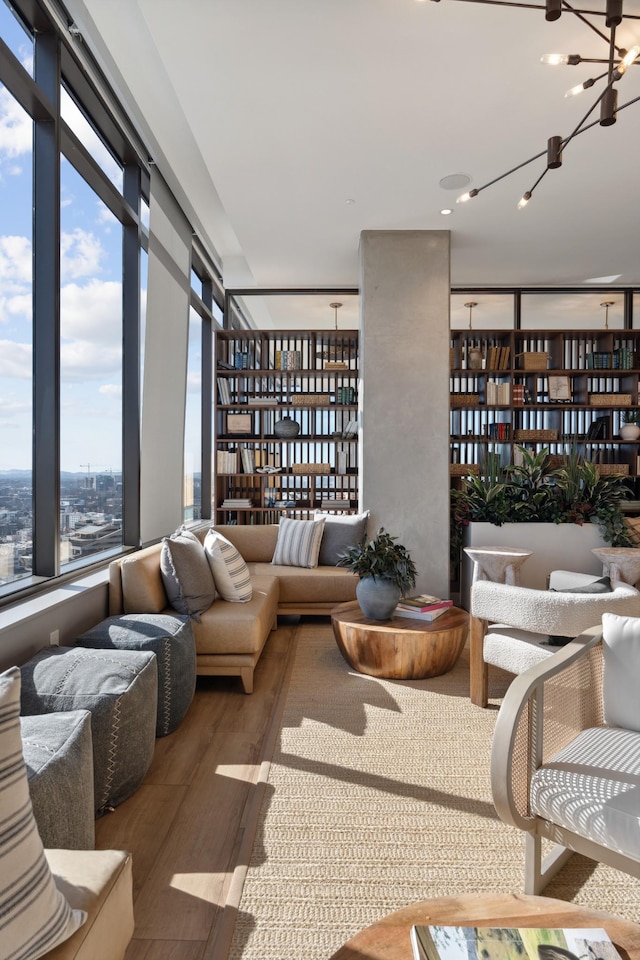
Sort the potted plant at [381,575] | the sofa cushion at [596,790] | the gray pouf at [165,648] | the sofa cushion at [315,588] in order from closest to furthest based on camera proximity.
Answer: the sofa cushion at [596,790] < the gray pouf at [165,648] < the potted plant at [381,575] < the sofa cushion at [315,588]

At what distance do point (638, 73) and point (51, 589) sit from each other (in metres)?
4.02

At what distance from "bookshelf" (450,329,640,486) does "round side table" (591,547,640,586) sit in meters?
1.81

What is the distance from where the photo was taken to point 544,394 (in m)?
6.65

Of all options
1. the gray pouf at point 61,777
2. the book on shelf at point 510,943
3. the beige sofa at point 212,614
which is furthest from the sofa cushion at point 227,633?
the book on shelf at point 510,943

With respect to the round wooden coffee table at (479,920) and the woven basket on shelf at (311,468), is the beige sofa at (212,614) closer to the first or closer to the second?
the round wooden coffee table at (479,920)

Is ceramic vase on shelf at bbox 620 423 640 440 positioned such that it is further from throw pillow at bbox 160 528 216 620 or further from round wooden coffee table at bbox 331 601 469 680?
throw pillow at bbox 160 528 216 620

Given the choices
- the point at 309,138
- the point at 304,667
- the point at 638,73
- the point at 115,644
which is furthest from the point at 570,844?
the point at 309,138

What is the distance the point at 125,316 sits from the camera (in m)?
4.26

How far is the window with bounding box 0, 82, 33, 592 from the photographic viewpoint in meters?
2.77

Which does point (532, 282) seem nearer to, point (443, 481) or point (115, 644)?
point (443, 481)

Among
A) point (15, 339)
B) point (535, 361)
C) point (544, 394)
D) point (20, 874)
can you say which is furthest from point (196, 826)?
point (544, 394)

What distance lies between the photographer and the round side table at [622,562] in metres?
4.49

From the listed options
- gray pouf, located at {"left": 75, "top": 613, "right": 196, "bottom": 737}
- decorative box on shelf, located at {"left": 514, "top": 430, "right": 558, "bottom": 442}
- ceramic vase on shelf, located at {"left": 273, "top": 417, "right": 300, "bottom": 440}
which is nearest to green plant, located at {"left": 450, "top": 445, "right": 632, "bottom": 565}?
decorative box on shelf, located at {"left": 514, "top": 430, "right": 558, "bottom": 442}

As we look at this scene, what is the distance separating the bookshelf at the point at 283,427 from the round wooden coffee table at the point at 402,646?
2.58 metres
